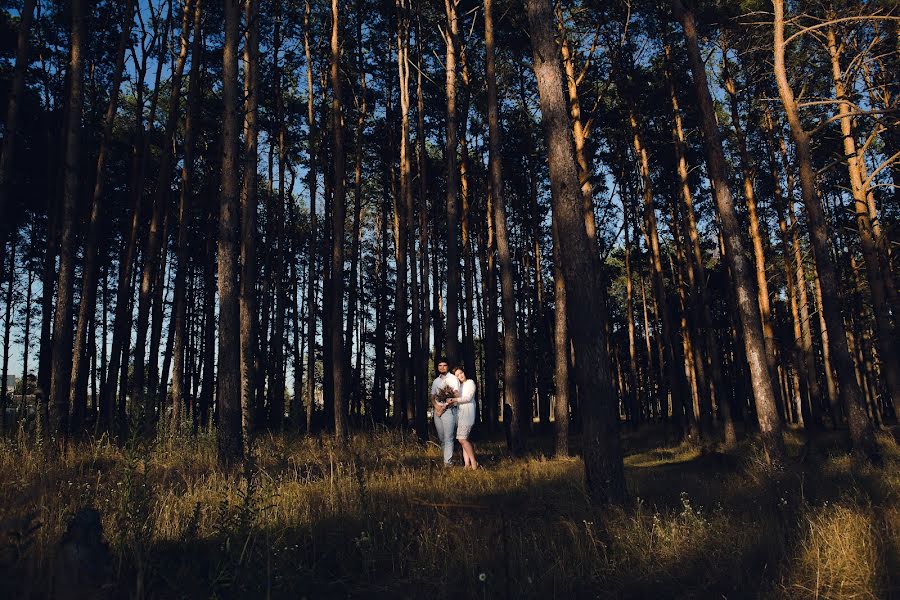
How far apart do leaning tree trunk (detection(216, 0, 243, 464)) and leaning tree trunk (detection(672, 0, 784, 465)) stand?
8559 millimetres

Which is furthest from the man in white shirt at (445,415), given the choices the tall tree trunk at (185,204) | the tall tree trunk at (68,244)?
the tall tree trunk at (185,204)

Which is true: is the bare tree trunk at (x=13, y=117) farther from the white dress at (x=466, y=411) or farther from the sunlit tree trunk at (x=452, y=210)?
the sunlit tree trunk at (x=452, y=210)

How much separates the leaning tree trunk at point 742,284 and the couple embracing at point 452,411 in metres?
5.00

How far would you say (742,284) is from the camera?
9570mm

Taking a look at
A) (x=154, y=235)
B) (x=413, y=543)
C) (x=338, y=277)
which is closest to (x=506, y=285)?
(x=338, y=277)

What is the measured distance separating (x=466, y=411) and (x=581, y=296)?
3749 millimetres

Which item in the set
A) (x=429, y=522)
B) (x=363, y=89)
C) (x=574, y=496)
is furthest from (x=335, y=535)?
(x=363, y=89)

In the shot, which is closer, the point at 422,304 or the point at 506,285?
the point at 506,285

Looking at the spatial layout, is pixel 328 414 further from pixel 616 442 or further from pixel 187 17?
pixel 616 442

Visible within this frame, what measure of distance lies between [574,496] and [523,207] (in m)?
22.0

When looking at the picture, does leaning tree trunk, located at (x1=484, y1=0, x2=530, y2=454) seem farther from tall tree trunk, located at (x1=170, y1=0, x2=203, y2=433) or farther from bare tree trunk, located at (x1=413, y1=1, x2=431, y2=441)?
tall tree trunk, located at (x1=170, y1=0, x2=203, y2=433)

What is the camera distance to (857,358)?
2698 cm

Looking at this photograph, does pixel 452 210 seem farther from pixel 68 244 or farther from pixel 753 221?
pixel 753 221

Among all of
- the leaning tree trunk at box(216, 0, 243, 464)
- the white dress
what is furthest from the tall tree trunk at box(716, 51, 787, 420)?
the leaning tree trunk at box(216, 0, 243, 464)
